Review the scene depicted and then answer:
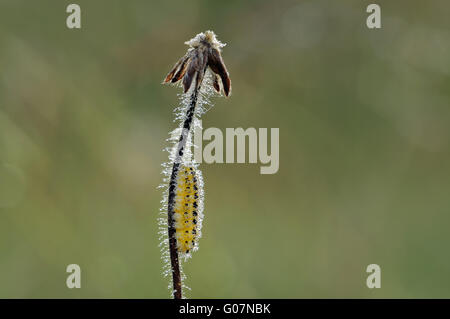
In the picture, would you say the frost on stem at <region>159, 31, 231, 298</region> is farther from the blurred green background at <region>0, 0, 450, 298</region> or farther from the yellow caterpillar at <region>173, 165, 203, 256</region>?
the blurred green background at <region>0, 0, 450, 298</region>

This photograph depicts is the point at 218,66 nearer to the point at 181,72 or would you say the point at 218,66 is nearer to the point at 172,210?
the point at 181,72

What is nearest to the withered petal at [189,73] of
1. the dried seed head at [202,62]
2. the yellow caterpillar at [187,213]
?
the dried seed head at [202,62]

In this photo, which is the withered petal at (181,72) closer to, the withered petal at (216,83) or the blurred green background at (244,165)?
the withered petal at (216,83)

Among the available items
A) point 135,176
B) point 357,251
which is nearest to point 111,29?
point 135,176

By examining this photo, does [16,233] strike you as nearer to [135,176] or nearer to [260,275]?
→ [135,176]
